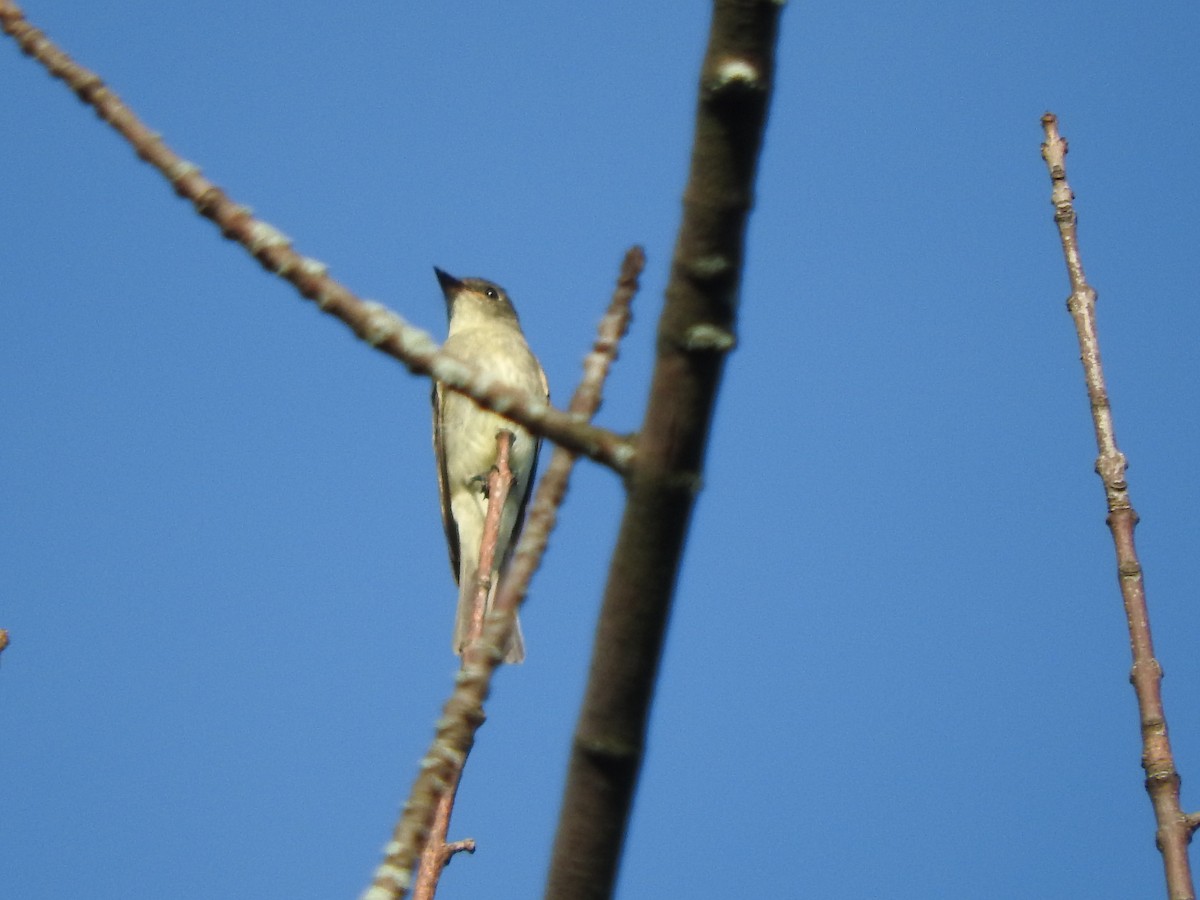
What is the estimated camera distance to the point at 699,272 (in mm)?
1354

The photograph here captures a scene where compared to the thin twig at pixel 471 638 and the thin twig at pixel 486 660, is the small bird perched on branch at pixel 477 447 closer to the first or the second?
the thin twig at pixel 471 638

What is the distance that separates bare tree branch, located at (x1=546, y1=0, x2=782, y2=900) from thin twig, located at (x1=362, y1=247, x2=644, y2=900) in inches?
9.1

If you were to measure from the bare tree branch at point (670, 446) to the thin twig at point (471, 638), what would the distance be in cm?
39

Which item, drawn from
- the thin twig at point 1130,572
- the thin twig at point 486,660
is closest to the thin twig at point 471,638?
the thin twig at point 486,660

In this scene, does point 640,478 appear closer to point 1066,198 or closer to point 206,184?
point 206,184

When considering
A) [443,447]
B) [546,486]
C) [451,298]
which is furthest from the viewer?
[451,298]

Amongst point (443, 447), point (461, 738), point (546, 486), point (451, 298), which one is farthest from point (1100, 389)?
point (451, 298)

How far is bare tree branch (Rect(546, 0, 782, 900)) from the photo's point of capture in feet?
4.30

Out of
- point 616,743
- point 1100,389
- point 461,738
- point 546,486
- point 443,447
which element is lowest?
point 616,743

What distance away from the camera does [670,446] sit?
4.52 feet

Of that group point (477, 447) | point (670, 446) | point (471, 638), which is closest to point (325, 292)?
point (670, 446)

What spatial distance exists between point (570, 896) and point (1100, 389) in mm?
1924

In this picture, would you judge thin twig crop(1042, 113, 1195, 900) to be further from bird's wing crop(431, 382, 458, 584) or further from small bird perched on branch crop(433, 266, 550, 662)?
bird's wing crop(431, 382, 458, 584)


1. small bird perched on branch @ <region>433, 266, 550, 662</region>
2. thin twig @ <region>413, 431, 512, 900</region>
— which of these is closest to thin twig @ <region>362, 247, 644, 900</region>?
thin twig @ <region>413, 431, 512, 900</region>
